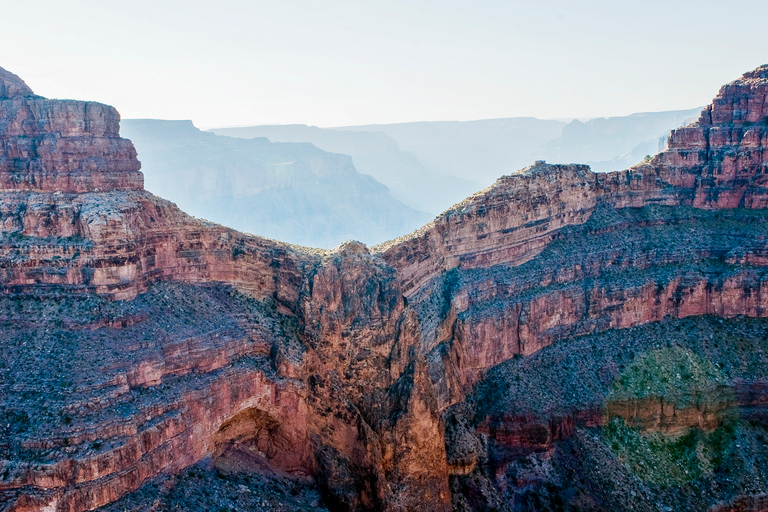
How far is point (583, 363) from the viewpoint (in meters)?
47.5

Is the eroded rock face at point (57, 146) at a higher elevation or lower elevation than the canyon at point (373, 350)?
higher

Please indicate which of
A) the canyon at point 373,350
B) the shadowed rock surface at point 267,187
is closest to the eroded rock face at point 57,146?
the canyon at point 373,350

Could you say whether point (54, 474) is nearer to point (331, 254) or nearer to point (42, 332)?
point (42, 332)

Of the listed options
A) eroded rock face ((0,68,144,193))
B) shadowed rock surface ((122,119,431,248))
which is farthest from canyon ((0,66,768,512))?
shadowed rock surface ((122,119,431,248))

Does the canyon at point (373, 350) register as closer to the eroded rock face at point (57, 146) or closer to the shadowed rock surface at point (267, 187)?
the eroded rock face at point (57, 146)

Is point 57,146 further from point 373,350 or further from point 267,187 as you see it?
point 267,187

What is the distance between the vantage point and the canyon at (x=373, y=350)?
31.6m

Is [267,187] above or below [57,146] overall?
below

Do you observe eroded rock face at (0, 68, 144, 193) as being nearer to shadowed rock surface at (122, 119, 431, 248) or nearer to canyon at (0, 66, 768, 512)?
canyon at (0, 66, 768, 512)

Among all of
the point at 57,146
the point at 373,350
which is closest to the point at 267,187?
the point at 57,146

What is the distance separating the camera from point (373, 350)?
3681 cm

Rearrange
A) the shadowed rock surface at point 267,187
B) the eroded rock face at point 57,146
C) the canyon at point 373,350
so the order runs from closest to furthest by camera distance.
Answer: the canyon at point 373,350 → the eroded rock face at point 57,146 → the shadowed rock surface at point 267,187

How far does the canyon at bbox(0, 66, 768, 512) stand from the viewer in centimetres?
3162

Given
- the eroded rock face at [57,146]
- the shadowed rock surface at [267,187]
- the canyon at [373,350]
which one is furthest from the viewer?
the shadowed rock surface at [267,187]
